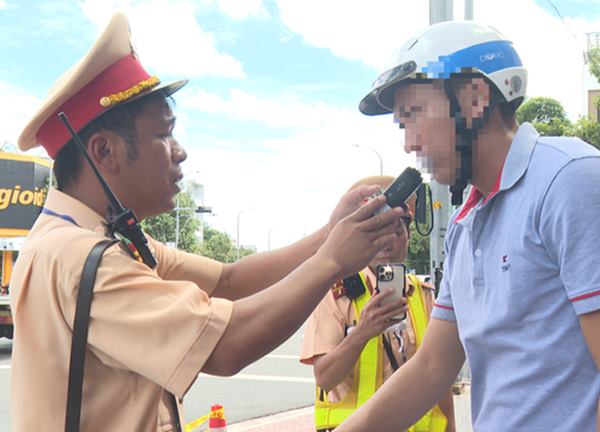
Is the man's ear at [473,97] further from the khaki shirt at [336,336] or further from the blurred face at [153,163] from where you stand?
the khaki shirt at [336,336]

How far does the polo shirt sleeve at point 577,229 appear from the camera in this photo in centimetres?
144

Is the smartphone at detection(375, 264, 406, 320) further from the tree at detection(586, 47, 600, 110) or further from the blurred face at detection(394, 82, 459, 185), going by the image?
the tree at detection(586, 47, 600, 110)

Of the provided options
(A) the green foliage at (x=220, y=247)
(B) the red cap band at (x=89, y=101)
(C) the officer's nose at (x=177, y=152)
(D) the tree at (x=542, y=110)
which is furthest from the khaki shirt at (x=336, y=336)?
(A) the green foliage at (x=220, y=247)

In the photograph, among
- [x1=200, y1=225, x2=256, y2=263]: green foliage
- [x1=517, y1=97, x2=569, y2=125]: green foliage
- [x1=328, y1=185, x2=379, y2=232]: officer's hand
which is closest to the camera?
[x1=328, y1=185, x2=379, y2=232]: officer's hand

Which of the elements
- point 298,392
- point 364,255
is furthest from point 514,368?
point 298,392

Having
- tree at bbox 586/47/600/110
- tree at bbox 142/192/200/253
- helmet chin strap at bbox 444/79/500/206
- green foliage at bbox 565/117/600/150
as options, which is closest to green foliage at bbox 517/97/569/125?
green foliage at bbox 565/117/600/150

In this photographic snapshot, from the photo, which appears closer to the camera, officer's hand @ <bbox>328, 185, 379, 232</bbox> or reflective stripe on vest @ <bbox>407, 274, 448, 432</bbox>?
officer's hand @ <bbox>328, 185, 379, 232</bbox>

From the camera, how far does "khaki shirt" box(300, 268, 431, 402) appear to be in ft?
9.79

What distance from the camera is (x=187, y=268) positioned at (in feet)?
8.56

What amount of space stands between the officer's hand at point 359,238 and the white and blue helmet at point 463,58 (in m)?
0.51

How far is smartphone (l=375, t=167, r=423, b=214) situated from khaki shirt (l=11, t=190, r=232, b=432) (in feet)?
1.77

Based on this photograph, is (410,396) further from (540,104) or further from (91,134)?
(540,104)

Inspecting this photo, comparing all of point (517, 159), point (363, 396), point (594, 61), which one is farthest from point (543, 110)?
point (517, 159)

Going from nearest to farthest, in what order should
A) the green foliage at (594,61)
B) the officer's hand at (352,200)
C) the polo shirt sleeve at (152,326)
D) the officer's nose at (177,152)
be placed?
the polo shirt sleeve at (152,326) → the officer's nose at (177,152) → the officer's hand at (352,200) → the green foliage at (594,61)
